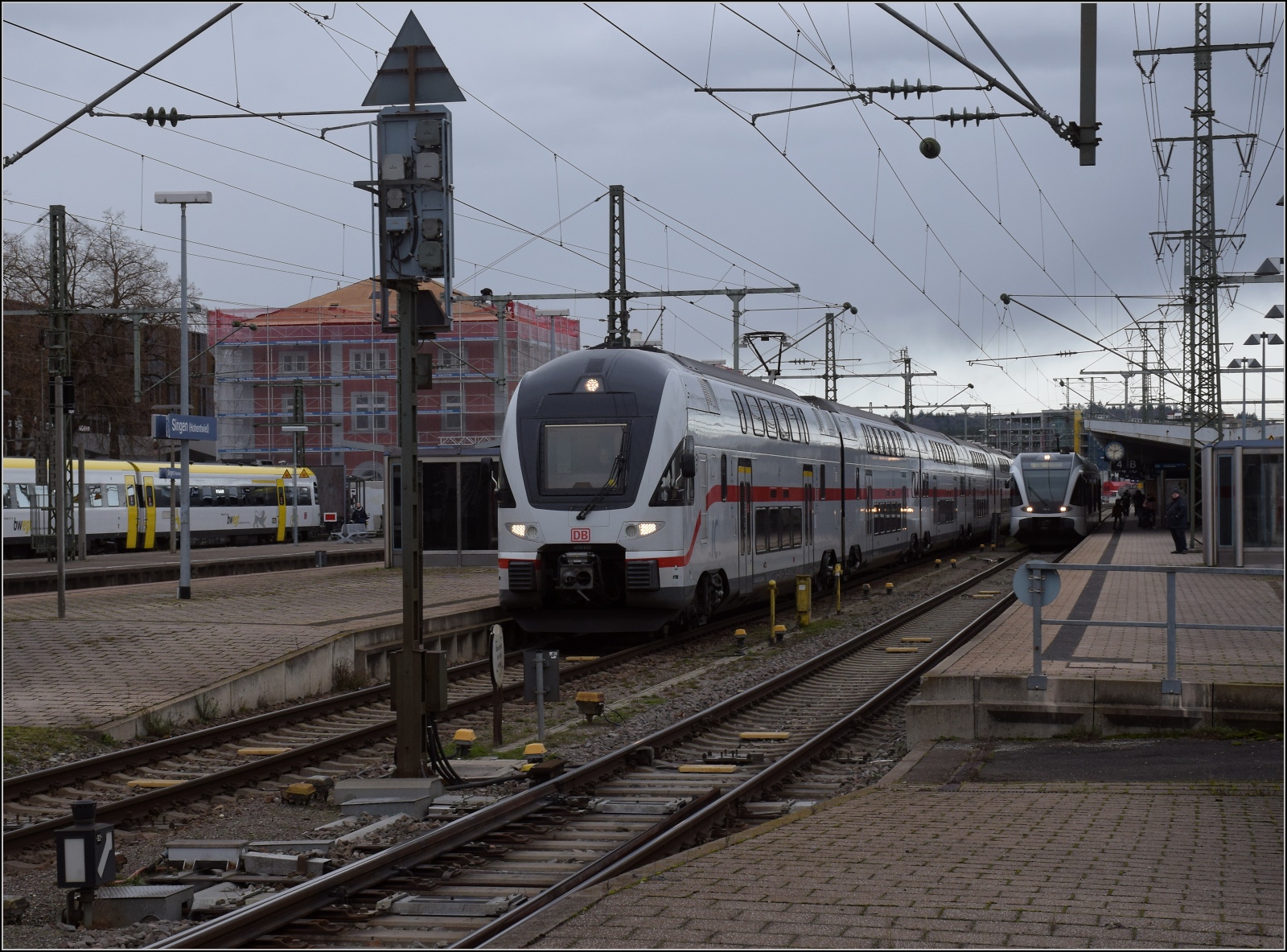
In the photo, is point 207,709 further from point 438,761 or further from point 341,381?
point 341,381

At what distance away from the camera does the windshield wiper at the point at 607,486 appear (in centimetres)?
1767

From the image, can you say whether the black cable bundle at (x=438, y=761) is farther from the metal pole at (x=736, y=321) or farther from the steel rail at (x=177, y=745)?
the metal pole at (x=736, y=321)

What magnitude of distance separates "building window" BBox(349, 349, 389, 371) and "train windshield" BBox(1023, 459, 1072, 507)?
3673cm

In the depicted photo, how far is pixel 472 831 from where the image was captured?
8508 mm

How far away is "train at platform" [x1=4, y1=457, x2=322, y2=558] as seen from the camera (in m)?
40.0

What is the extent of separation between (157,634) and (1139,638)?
1139cm

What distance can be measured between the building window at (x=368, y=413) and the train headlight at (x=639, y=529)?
54.1 m

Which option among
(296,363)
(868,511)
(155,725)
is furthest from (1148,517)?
(155,725)

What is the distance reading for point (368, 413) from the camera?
70.6m

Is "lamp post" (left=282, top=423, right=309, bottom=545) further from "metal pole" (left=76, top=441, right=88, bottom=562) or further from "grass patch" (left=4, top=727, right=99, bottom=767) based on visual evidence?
"grass patch" (left=4, top=727, right=99, bottom=767)

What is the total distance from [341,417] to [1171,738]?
6351 centimetres

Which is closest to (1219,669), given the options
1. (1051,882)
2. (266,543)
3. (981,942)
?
(1051,882)

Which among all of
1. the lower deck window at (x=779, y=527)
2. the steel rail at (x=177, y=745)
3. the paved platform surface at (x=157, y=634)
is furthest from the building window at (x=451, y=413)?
the steel rail at (x=177, y=745)

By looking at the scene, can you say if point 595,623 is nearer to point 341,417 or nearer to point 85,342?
point 85,342
